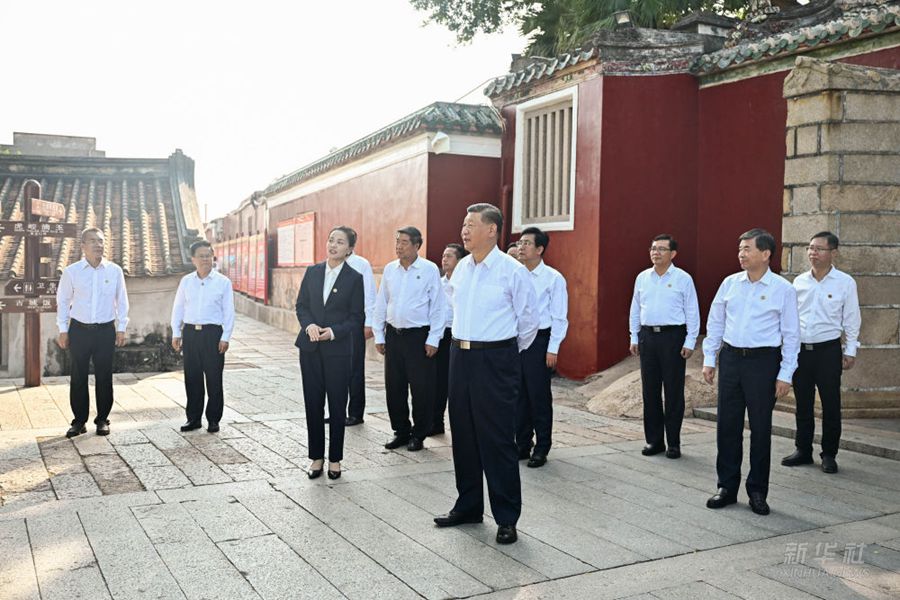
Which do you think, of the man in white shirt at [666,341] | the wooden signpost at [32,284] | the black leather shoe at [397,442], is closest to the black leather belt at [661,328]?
the man in white shirt at [666,341]

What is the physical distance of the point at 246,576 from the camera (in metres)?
3.63

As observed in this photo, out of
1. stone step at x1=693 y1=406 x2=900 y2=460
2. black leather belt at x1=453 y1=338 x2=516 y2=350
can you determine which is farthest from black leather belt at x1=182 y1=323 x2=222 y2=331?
stone step at x1=693 y1=406 x2=900 y2=460

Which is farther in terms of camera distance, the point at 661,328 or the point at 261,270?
the point at 261,270

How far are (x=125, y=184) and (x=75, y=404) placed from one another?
8301mm

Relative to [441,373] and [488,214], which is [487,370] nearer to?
[488,214]

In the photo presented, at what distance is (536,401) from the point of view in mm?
6000

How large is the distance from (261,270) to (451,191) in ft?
35.8

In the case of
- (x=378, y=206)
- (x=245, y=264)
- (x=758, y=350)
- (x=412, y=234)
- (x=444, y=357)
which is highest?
(x=378, y=206)

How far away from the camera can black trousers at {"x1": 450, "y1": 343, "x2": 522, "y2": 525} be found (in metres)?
4.23

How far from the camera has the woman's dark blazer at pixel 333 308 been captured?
536 cm

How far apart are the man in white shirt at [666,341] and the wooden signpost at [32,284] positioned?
7.00 m

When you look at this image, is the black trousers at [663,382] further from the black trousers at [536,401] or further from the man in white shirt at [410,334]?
the man in white shirt at [410,334]

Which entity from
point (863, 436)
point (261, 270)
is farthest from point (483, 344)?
point (261, 270)

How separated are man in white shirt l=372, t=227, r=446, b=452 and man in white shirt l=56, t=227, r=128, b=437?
221 cm
